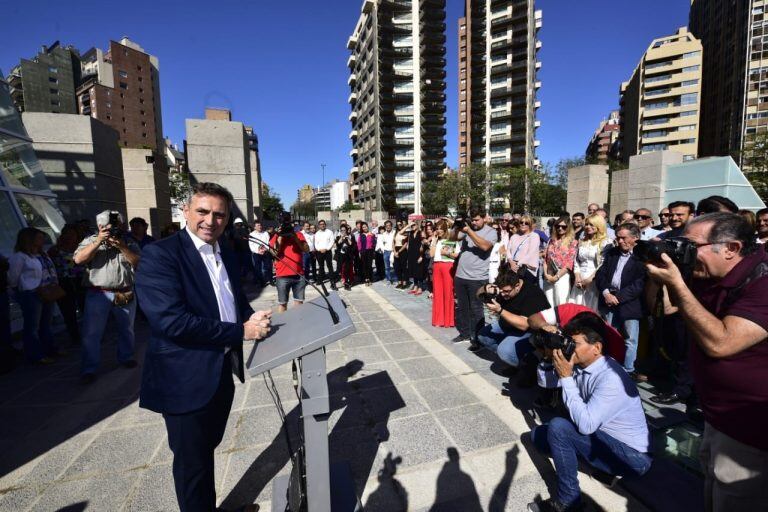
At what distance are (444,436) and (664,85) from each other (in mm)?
75280

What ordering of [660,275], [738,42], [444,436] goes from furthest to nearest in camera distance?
[738,42] < [444,436] < [660,275]

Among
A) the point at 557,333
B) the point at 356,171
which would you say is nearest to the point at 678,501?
the point at 557,333

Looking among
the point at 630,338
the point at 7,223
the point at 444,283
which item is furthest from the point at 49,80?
the point at 630,338

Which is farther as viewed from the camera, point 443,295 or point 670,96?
point 670,96

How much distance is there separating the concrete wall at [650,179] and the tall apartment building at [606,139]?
89745 mm

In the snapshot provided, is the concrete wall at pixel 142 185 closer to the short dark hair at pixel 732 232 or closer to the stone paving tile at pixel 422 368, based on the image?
the stone paving tile at pixel 422 368

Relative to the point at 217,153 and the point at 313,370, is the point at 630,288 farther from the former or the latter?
the point at 217,153

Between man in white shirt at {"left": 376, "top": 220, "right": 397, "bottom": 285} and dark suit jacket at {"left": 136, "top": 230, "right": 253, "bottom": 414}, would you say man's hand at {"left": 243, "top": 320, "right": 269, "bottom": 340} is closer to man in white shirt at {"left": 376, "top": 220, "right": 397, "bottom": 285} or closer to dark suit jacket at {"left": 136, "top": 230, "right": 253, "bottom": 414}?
dark suit jacket at {"left": 136, "top": 230, "right": 253, "bottom": 414}

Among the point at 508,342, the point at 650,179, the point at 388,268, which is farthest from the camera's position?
the point at 650,179

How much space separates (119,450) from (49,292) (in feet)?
9.72

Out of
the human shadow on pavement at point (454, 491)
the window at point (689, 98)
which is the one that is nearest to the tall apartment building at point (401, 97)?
the window at point (689, 98)

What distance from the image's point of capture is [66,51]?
77125 mm

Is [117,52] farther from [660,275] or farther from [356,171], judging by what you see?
[660,275]

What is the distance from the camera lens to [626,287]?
3916 mm
